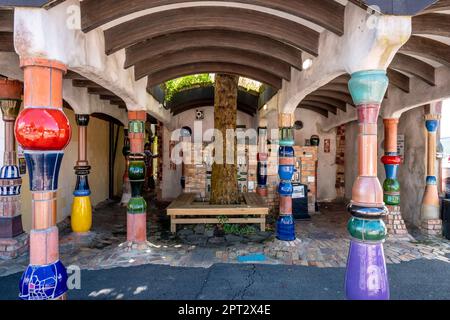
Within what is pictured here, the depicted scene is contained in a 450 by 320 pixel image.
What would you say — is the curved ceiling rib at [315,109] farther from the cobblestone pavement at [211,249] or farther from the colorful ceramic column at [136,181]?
the colorful ceramic column at [136,181]

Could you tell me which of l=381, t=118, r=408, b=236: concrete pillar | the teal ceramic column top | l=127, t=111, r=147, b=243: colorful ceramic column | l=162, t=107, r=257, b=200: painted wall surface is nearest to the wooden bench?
l=127, t=111, r=147, b=243: colorful ceramic column

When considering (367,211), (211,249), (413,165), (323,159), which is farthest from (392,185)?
(323,159)

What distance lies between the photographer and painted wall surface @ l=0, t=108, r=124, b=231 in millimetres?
5977

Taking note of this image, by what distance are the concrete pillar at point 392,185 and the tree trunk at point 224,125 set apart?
332 cm

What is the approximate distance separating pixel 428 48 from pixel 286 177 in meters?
2.98

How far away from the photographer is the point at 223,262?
481cm

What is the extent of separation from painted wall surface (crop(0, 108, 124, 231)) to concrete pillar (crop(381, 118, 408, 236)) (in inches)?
291

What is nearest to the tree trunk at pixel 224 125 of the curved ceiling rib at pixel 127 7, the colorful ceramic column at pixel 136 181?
the colorful ceramic column at pixel 136 181

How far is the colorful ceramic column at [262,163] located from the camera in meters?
9.20

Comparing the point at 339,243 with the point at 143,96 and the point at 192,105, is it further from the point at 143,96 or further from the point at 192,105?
the point at 192,105

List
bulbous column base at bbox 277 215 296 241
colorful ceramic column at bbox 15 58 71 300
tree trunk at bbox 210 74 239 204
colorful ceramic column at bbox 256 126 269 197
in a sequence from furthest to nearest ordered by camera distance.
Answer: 1. colorful ceramic column at bbox 256 126 269 197
2. tree trunk at bbox 210 74 239 204
3. bulbous column base at bbox 277 215 296 241
4. colorful ceramic column at bbox 15 58 71 300

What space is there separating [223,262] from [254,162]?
18.0ft

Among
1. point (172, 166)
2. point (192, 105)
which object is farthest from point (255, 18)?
point (172, 166)

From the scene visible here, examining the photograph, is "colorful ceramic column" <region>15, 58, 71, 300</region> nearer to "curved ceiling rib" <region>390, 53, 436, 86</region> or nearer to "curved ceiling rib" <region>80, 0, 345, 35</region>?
"curved ceiling rib" <region>80, 0, 345, 35</region>
